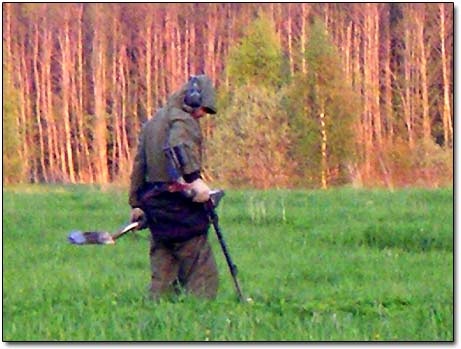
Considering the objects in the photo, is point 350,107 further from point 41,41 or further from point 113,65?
point 41,41

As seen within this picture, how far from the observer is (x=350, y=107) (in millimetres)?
31203

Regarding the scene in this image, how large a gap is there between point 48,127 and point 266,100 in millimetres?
16317

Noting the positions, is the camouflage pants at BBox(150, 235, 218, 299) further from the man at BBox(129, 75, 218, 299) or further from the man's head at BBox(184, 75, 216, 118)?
the man's head at BBox(184, 75, 216, 118)

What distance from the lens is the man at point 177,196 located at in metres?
6.49

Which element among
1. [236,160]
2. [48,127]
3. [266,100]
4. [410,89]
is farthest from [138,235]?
[48,127]

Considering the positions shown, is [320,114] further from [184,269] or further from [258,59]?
[184,269]

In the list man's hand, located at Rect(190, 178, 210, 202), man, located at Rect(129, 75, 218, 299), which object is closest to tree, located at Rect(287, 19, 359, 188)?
man, located at Rect(129, 75, 218, 299)

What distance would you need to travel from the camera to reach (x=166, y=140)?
6570 millimetres

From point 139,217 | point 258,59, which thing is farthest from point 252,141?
point 139,217

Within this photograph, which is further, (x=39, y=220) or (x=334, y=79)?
(x=334, y=79)

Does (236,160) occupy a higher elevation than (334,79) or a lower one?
lower

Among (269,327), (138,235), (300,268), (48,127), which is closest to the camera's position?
(269,327)

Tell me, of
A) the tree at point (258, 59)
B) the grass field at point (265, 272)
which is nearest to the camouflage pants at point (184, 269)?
the grass field at point (265, 272)

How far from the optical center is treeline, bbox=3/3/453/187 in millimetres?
30734
